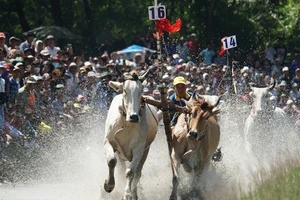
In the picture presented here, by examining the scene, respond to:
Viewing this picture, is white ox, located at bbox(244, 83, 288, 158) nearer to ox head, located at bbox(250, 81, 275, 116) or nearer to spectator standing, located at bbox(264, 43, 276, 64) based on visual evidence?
ox head, located at bbox(250, 81, 275, 116)

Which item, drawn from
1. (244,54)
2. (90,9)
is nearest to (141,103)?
(244,54)

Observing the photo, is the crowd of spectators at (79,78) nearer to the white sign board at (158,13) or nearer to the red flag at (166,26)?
the red flag at (166,26)

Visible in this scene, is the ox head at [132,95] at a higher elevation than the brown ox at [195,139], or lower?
higher

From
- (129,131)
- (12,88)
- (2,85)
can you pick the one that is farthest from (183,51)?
(129,131)

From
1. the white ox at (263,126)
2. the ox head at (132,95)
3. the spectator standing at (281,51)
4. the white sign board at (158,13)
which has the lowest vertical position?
the spectator standing at (281,51)

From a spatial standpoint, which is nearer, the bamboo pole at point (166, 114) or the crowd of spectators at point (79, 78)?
Answer: the bamboo pole at point (166, 114)

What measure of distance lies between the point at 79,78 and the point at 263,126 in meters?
4.79

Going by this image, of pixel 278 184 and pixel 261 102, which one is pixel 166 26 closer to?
pixel 261 102

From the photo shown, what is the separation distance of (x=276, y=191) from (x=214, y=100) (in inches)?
152

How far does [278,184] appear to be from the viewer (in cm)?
1105

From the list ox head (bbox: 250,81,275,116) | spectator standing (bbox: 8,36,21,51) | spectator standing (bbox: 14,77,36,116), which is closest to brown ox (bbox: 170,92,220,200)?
ox head (bbox: 250,81,275,116)

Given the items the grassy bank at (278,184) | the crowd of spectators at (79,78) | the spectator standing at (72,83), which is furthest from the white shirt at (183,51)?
the grassy bank at (278,184)

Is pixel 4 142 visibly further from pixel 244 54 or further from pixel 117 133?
pixel 244 54

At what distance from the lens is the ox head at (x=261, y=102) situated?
1773 cm
